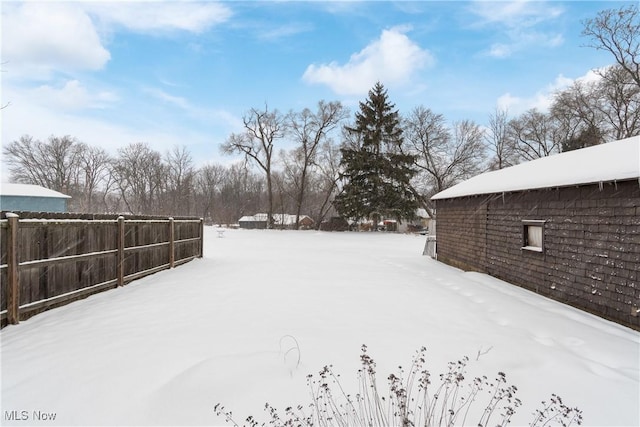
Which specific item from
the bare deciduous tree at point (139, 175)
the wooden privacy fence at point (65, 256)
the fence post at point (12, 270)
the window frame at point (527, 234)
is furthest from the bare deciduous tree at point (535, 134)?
the bare deciduous tree at point (139, 175)

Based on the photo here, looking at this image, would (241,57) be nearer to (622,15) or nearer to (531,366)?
(531,366)

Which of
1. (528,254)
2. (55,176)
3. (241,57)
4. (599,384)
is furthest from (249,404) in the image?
(55,176)

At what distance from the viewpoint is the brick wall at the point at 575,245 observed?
4.21 metres

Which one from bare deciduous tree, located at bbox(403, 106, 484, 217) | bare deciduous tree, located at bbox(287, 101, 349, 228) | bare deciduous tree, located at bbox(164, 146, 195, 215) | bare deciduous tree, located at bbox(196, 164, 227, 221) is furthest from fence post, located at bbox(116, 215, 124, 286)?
bare deciduous tree, located at bbox(196, 164, 227, 221)

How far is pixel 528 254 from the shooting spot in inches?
253

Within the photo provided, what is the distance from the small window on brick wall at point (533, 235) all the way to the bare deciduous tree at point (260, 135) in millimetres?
25261

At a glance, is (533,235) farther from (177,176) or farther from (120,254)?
(177,176)

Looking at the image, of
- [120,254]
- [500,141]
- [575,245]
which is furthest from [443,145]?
[120,254]

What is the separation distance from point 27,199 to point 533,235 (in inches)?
882

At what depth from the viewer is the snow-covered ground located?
2.43 metres

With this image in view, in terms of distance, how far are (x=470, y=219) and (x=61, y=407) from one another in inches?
364

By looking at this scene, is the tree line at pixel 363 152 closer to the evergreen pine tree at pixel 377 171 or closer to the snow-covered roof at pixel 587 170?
the evergreen pine tree at pixel 377 171

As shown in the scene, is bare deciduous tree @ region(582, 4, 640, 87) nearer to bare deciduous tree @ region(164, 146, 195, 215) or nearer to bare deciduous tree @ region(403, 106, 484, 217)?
bare deciduous tree @ region(403, 106, 484, 217)

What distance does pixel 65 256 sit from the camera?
4617 mm
